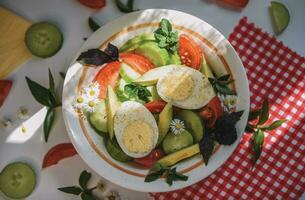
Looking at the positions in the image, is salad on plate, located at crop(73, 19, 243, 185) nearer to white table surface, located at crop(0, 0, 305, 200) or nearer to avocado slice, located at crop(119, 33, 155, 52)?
avocado slice, located at crop(119, 33, 155, 52)

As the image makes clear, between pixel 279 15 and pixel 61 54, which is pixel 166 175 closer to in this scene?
pixel 61 54

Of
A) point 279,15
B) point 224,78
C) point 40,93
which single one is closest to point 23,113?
point 40,93

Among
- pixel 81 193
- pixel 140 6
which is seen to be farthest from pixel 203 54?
pixel 81 193

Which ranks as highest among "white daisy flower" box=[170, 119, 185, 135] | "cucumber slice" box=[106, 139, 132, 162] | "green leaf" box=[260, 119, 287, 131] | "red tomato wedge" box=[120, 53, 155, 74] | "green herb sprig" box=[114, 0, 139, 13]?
"green herb sprig" box=[114, 0, 139, 13]

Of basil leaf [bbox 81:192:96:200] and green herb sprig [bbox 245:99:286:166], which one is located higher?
green herb sprig [bbox 245:99:286:166]

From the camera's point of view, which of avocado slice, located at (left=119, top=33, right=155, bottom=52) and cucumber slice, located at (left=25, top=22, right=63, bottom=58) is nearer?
avocado slice, located at (left=119, top=33, right=155, bottom=52)

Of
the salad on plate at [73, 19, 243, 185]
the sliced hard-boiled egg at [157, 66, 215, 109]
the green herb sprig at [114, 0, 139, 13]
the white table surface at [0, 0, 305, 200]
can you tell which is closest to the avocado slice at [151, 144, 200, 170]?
the salad on plate at [73, 19, 243, 185]

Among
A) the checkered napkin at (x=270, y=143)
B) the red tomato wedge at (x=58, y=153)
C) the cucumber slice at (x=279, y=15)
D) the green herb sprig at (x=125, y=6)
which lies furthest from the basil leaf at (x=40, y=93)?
the cucumber slice at (x=279, y=15)
